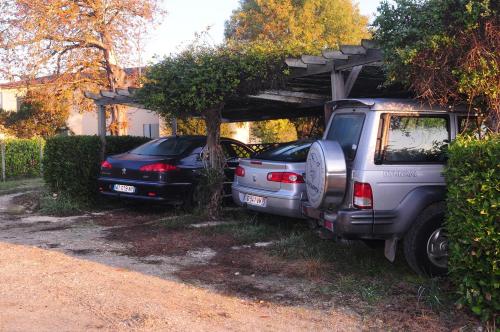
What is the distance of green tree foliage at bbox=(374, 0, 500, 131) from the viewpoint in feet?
17.7

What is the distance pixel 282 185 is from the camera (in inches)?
287

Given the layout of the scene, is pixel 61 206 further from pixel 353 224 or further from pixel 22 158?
pixel 22 158

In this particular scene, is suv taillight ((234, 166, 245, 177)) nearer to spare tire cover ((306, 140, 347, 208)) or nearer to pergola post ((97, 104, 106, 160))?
spare tire cover ((306, 140, 347, 208))

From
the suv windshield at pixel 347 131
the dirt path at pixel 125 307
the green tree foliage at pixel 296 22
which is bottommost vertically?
the dirt path at pixel 125 307

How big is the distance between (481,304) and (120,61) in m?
15.0

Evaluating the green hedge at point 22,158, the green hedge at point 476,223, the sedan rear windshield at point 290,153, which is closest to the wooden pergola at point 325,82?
the sedan rear windshield at point 290,153

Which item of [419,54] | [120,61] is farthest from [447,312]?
[120,61]

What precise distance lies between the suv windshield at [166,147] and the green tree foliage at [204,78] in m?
1.07

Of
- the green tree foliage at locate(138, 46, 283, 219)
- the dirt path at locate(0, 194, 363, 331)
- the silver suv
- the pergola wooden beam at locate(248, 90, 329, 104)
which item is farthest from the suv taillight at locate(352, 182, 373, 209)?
the pergola wooden beam at locate(248, 90, 329, 104)

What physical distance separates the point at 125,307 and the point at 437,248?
3230 mm

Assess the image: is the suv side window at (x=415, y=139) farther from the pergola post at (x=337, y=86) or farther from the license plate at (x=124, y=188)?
the license plate at (x=124, y=188)

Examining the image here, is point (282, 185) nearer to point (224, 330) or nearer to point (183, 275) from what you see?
point (183, 275)

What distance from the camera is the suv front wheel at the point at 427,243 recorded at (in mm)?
5438

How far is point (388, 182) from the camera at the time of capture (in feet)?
17.9
